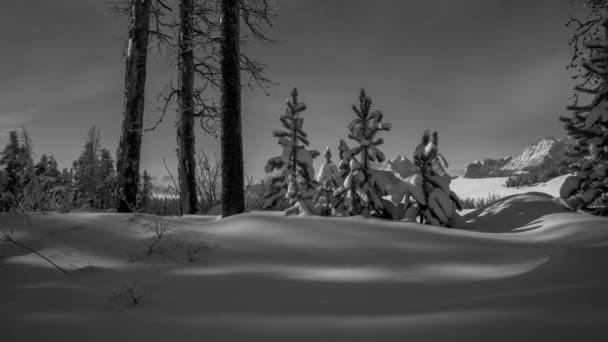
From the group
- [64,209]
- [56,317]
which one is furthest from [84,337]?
[64,209]

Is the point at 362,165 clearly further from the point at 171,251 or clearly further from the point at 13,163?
the point at 13,163

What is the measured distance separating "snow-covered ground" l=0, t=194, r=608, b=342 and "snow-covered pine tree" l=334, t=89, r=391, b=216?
1.34 m

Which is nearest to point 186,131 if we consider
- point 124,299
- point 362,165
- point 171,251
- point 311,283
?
point 362,165

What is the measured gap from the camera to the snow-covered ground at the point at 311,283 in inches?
59.0

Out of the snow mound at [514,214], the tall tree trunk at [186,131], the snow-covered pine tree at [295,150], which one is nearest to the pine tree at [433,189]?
the snow mound at [514,214]

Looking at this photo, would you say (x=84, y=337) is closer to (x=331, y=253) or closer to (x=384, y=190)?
(x=331, y=253)

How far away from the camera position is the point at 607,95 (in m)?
5.01

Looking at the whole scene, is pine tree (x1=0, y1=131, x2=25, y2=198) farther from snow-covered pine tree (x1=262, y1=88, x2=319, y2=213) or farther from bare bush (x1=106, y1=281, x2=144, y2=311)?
bare bush (x1=106, y1=281, x2=144, y2=311)

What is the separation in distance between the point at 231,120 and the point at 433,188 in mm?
3810

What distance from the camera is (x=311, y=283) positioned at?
219 centimetres

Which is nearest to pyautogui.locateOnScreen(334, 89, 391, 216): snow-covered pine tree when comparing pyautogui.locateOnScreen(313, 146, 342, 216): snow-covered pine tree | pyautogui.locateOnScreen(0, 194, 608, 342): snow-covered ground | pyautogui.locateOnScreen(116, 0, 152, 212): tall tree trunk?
pyautogui.locateOnScreen(313, 146, 342, 216): snow-covered pine tree

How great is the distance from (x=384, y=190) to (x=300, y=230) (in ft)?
7.42

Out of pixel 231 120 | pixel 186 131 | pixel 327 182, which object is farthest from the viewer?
pixel 186 131

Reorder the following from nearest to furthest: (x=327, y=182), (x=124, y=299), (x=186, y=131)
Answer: (x=124, y=299)
(x=327, y=182)
(x=186, y=131)
